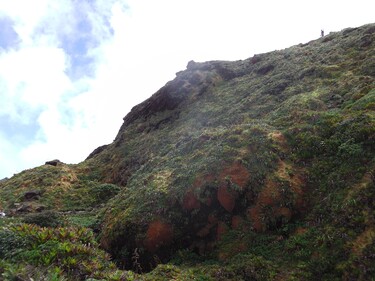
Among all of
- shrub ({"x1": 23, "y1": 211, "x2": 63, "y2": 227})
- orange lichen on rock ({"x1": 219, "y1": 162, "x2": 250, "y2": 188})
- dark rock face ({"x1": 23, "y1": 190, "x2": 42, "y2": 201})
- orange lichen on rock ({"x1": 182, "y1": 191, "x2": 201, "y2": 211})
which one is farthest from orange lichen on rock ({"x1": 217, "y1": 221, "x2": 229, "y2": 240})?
dark rock face ({"x1": 23, "y1": 190, "x2": 42, "y2": 201})

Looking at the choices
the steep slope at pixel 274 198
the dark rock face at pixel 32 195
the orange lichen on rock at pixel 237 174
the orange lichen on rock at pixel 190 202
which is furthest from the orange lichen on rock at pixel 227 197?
the dark rock face at pixel 32 195

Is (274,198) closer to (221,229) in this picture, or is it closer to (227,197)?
(227,197)

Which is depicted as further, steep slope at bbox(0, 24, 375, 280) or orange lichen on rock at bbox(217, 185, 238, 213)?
orange lichen on rock at bbox(217, 185, 238, 213)

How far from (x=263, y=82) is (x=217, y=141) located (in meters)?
A: 18.0

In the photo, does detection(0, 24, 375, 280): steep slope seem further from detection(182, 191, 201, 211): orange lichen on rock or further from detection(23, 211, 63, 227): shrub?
detection(23, 211, 63, 227): shrub

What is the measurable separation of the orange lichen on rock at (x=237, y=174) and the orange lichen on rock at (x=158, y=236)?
128 inches

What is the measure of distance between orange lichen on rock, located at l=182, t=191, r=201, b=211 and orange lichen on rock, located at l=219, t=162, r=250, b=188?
1483 millimetres

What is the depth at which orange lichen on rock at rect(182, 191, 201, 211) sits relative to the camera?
1572 centimetres

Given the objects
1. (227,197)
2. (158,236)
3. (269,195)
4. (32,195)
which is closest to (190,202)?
(227,197)

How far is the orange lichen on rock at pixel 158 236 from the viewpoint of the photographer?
50.3ft

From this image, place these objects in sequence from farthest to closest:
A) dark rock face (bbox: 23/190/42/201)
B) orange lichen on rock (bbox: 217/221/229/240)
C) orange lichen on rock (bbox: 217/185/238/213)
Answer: dark rock face (bbox: 23/190/42/201) → orange lichen on rock (bbox: 217/185/238/213) → orange lichen on rock (bbox: 217/221/229/240)

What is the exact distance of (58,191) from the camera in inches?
1281

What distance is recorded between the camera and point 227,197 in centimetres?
1519

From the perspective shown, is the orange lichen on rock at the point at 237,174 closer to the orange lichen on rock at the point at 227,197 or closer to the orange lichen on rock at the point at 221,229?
the orange lichen on rock at the point at 227,197
